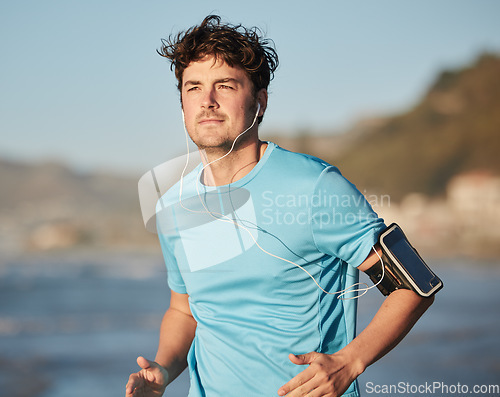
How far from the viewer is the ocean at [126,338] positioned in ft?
23.1

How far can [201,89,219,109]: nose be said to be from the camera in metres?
1.83

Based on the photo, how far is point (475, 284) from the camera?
19312 mm

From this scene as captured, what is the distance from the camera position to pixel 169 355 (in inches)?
80.0

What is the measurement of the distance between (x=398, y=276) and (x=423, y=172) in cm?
5270

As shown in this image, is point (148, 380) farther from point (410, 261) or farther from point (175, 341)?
point (410, 261)

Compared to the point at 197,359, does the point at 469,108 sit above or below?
above

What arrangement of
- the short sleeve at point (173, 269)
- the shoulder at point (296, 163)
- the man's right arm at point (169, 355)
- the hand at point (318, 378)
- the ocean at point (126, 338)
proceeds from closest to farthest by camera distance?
the hand at point (318, 378) → the shoulder at point (296, 163) → the man's right arm at point (169, 355) → the short sleeve at point (173, 269) → the ocean at point (126, 338)

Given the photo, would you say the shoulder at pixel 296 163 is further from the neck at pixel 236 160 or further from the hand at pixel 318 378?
the hand at pixel 318 378

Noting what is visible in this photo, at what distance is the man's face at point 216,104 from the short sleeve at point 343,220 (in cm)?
39

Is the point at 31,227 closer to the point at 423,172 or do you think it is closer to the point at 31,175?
the point at 31,175

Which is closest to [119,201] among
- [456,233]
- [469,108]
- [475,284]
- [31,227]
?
[31,227]

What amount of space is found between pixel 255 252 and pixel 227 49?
0.71 metres

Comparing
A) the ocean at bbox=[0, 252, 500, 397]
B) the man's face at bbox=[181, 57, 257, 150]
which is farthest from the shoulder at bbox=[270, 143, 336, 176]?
the ocean at bbox=[0, 252, 500, 397]

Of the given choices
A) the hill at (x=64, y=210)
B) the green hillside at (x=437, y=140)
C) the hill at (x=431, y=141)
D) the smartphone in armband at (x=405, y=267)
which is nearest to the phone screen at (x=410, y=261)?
the smartphone in armband at (x=405, y=267)
